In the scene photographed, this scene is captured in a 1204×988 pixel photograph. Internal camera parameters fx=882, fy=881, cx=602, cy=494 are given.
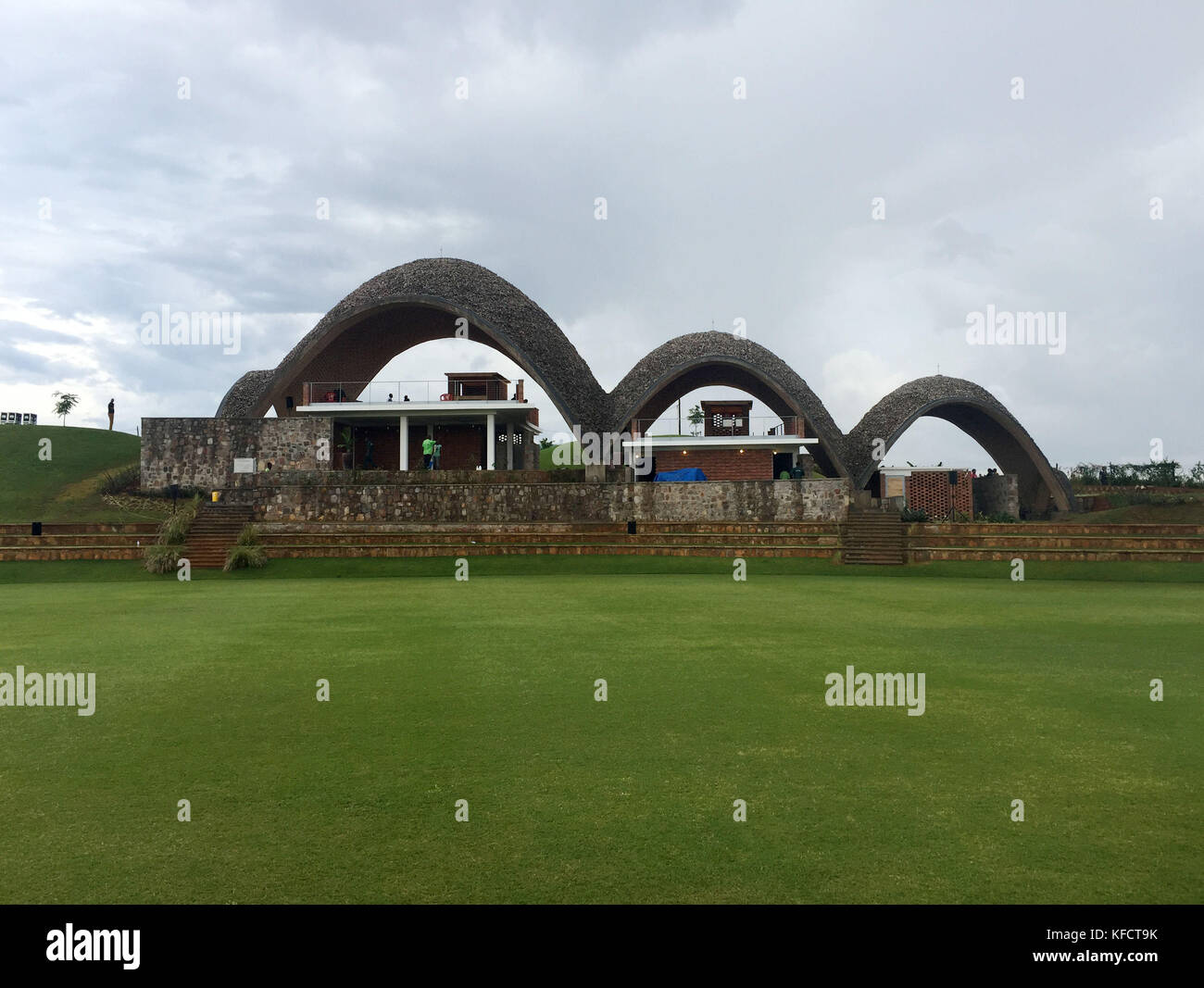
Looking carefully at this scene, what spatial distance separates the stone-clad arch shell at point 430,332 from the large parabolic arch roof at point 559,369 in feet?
0.18

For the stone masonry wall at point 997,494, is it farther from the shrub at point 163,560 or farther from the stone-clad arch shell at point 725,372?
the shrub at point 163,560

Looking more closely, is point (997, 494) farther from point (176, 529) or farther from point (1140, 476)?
point (176, 529)

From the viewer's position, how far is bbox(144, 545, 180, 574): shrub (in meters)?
23.0

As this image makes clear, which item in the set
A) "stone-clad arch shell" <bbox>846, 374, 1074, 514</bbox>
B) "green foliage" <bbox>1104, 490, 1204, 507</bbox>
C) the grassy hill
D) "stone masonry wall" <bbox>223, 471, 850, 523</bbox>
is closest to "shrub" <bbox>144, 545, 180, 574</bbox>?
"stone masonry wall" <bbox>223, 471, 850, 523</bbox>

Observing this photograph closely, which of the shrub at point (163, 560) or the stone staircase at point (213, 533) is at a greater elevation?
the stone staircase at point (213, 533)

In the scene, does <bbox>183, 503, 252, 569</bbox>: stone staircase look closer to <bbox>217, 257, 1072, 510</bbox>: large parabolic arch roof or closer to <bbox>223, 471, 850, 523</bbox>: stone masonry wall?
<bbox>223, 471, 850, 523</bbox>: stone masonry wall

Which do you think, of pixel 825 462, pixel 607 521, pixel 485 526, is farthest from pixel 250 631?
pixel 825 462

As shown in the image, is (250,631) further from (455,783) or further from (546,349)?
(546,349)

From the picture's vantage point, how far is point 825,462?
41031 mm

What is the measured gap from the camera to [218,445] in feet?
112

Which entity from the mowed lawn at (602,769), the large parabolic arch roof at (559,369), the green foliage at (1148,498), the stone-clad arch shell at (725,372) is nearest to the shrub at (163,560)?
the mowed lawn at (602,769)

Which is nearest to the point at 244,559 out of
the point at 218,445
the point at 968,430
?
the point at 218,445

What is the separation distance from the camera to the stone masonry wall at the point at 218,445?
1335 inches

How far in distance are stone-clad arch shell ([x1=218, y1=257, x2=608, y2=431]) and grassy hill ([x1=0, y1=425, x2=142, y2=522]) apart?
5.73 metres
